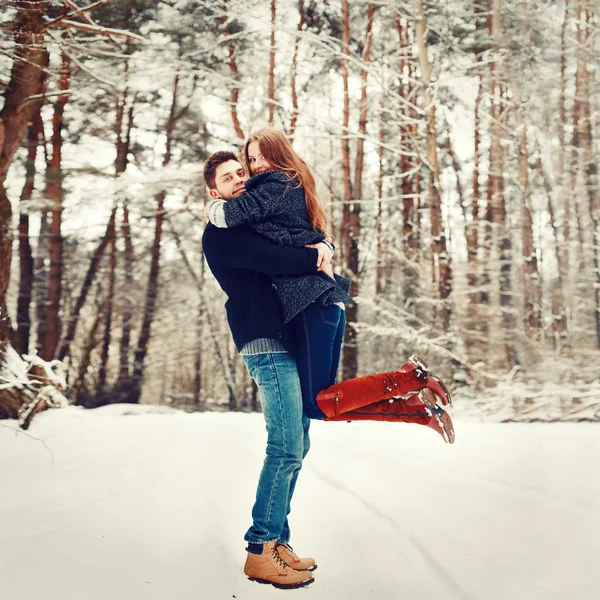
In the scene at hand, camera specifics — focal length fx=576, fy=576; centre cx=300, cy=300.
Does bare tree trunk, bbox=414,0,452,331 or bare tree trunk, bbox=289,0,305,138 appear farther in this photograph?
bare tree trunk, bbox=289,0,305,138

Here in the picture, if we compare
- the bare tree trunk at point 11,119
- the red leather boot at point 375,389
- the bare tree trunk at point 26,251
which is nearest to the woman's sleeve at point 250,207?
the red leather boot at point 375,389

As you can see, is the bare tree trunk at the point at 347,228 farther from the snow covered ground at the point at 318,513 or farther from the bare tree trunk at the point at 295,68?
the snow covered ground at the point at 318,513

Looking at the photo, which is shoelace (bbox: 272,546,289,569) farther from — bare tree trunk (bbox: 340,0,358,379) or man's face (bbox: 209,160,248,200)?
bare tree trunk (bbox: 340,0,358,379)

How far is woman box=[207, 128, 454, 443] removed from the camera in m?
1.68

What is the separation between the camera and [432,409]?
176cm

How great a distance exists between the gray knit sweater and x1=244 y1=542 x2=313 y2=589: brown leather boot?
71 centimetres

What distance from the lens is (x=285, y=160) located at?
Result: 1819mm

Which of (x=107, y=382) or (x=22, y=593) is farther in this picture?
(x=107, y=382)

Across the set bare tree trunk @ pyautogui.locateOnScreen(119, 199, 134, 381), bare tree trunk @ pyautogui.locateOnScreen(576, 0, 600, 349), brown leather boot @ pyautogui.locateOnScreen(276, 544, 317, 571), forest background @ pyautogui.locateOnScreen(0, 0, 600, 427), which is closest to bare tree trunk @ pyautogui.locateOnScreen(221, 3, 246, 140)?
forest background @ pyautogui.locateOnScreen(0, 0, 600, 427)

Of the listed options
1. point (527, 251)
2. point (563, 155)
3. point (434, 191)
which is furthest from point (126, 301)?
point (563, 155)

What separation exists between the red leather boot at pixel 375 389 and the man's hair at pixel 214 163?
0.77 m

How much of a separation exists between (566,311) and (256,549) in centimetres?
566

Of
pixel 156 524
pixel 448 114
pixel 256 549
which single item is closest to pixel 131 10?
pixel 448 114

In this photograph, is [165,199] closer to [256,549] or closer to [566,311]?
[566,311]
